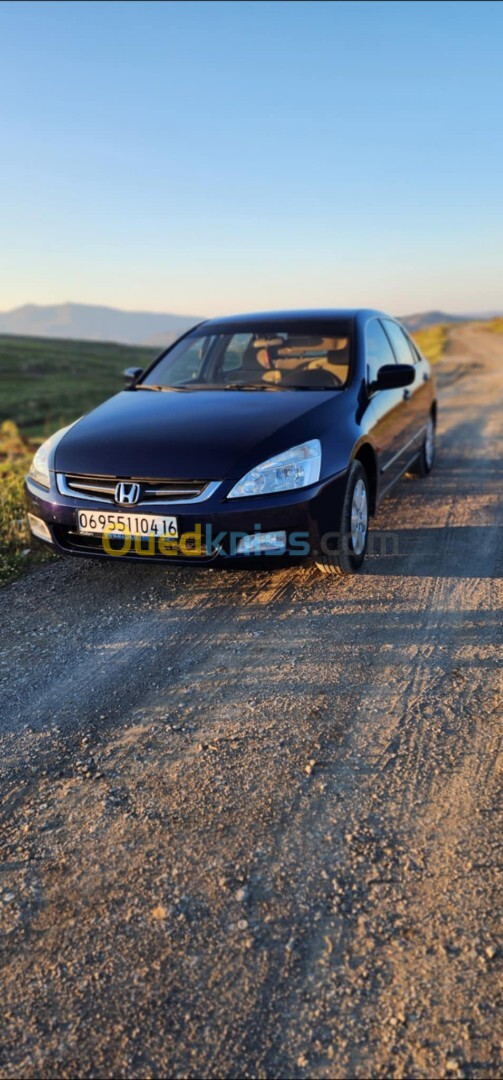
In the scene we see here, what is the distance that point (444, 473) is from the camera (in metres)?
7.73

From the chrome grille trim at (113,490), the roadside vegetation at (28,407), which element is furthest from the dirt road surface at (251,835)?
the roadside vegetation at (28,407)

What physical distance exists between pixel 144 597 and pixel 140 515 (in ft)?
1.79

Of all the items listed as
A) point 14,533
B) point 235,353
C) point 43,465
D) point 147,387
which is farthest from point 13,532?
point 235,353

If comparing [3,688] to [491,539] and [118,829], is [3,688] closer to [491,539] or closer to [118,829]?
[118,829]

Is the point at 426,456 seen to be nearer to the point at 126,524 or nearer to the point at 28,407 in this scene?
the point at 126,524

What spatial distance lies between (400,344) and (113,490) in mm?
3605

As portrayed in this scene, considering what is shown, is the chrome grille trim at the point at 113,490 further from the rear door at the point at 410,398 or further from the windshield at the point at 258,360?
the rear door at the point at 410,398

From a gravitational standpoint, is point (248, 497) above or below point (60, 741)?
above

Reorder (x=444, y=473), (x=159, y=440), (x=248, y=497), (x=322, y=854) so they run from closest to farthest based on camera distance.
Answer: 1. (x=322, y=854)
2. (x=248, y=497)
3. (x=159, y=440)
4. (x=444, y=473)

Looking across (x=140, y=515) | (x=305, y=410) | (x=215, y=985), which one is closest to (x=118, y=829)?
(x=215, y=985)

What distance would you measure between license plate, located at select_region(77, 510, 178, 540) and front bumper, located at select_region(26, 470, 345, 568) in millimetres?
27

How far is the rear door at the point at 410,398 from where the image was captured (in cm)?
637

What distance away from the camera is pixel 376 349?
18.9 ft

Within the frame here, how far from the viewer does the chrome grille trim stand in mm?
4027
